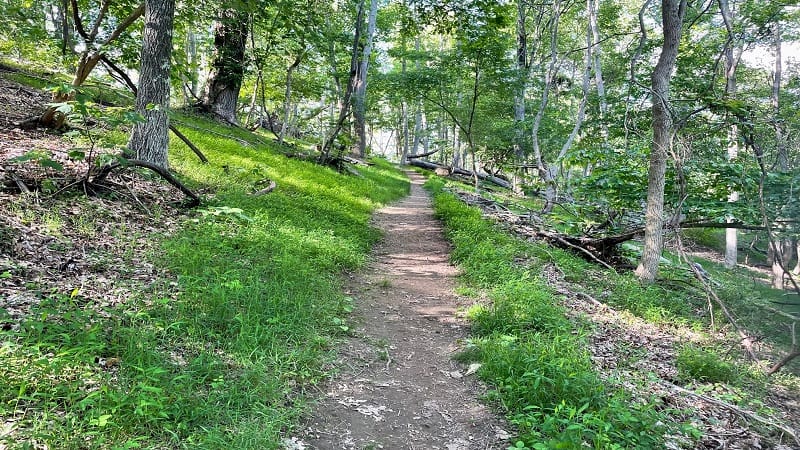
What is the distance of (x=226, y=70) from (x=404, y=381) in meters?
11.5

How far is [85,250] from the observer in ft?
14.1

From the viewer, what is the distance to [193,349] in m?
3.34

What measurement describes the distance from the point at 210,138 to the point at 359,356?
8.16 m

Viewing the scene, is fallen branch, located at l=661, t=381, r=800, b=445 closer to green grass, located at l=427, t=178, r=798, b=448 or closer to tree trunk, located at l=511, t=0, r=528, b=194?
green grass, located at l=427, t=178, r=798, b=448

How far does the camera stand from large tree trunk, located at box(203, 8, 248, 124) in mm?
11938

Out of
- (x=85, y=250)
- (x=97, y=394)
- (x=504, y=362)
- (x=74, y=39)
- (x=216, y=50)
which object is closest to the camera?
(x=97, y=394)

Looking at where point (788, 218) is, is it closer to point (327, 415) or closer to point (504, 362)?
point (504, 362)

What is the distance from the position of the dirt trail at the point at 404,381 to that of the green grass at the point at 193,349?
0.25m

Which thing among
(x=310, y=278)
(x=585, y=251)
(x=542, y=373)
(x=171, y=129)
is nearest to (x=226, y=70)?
(x=171, y=129)

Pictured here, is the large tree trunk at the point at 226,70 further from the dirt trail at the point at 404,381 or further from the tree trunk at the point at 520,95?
the dirt trail at the point at 404,381

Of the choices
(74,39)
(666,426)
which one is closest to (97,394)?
(666,426)

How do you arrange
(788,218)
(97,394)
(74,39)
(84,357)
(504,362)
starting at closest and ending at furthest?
(97,394), (84,357), (504,362), (788,218), (74,39)

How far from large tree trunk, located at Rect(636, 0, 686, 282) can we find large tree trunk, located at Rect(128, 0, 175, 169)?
6938 millimetres

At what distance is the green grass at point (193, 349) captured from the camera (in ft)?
7.80
